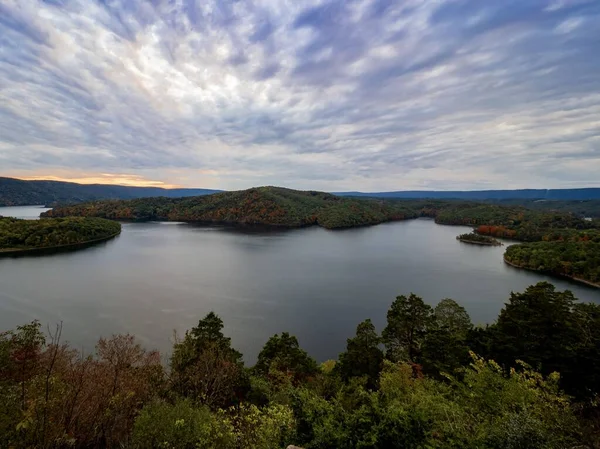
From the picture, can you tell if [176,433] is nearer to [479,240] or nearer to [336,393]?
[336,393]

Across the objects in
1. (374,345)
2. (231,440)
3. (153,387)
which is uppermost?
(231,440)

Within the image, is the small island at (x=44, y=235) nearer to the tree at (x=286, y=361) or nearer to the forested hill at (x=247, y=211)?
the tree at (x=286, y=361)

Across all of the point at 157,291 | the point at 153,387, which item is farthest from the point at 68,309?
the point at 153,387

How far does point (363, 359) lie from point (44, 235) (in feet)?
251

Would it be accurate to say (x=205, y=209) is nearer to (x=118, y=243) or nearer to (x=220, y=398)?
(x=118, y=243)

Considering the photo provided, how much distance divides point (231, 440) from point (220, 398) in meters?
7.22

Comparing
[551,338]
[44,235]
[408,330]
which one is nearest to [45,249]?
[44,235]

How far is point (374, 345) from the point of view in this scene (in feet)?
60.9

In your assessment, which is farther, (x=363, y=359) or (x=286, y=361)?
(x=363, y=359)

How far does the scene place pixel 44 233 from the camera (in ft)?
220

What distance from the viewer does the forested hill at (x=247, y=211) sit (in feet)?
445

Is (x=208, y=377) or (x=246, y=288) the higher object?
(x=208, y=377)

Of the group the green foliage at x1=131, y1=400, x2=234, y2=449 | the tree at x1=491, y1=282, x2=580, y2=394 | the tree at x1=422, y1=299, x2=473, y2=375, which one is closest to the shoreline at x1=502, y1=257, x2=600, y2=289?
the tree at x1=491, y1=282, x2=580, y2=394

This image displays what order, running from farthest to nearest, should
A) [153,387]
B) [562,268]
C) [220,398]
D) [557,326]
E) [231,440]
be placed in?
[562,268] < [557,326] < [220,398] < [153,387] < [231,440]
